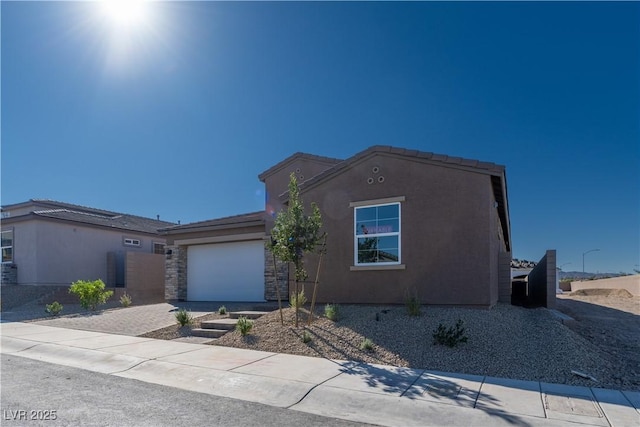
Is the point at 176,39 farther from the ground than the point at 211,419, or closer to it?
farther from the ground

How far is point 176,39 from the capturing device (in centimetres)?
1124

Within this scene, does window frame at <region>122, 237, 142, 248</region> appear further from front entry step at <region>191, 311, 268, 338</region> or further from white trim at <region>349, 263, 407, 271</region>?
white trim at <region>349, 263, 407, 271</region>

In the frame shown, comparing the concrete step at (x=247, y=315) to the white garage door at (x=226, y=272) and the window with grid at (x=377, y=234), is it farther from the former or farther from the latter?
the white garage door at (x=226, y=272)

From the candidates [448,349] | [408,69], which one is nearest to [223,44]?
[408,69]

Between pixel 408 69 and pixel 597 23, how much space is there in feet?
17.0

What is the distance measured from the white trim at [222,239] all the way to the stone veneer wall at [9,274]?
8.93 meters

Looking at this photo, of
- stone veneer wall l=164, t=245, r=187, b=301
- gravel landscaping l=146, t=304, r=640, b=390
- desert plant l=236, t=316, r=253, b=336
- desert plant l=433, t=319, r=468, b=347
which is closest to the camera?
gravel landscaping l=146, t=304, r=640, b=390

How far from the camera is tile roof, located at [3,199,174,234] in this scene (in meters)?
22.2

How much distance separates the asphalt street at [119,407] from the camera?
16.3ft

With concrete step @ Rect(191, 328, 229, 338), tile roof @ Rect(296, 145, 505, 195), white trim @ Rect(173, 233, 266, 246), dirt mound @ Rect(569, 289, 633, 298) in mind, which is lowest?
dirt mound @ Rect(569, 289, 633, 298)

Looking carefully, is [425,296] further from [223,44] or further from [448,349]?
[223,44]

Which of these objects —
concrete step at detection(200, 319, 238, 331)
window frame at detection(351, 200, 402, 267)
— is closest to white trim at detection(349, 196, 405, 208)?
window frame at detection(351, 200, 402, 267)

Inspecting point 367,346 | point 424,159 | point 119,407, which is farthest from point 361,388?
point 424,159

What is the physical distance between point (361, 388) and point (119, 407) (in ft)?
11.0
